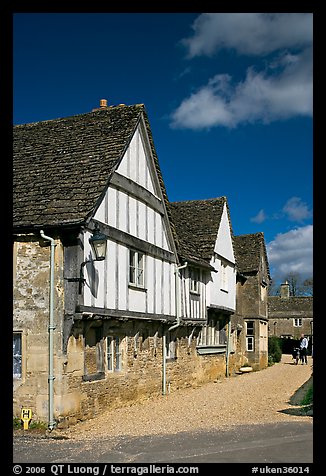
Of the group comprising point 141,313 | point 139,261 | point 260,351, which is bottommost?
point 260,351

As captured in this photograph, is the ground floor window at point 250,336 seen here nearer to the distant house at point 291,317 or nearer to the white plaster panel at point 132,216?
the white plaster panel at point 132,216

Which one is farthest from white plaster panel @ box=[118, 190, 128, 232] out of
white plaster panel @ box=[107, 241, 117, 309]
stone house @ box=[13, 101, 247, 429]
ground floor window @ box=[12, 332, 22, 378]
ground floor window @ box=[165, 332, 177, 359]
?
ground floor window @ box=[165, 332, 177, 359]

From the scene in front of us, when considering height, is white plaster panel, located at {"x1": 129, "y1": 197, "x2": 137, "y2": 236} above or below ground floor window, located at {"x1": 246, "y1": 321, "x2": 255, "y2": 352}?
above

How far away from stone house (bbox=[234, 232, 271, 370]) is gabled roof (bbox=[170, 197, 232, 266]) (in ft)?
20.4

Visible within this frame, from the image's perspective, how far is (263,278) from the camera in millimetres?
33875

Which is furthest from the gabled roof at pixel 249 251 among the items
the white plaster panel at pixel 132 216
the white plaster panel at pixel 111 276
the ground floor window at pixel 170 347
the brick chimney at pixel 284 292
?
the brick chimney at pixel 284 292

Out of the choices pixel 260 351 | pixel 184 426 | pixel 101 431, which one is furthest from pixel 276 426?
pixel 260 351

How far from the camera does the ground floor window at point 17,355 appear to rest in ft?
A: 39.3

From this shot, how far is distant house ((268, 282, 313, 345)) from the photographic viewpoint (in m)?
61.2

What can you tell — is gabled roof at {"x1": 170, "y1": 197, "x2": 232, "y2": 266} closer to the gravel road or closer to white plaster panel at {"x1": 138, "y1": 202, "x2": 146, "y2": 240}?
white plaster panel at {"x1": 138, "y1": 202, "x2": 146, "y2": 240}

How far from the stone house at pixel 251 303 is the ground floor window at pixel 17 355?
65.4 ft
